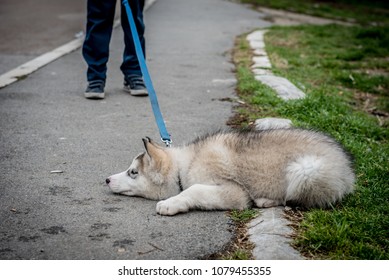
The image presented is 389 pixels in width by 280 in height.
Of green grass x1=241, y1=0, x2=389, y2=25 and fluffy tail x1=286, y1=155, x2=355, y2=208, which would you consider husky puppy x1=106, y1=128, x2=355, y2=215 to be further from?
green grass x1=241, y1=0, x2=389, y2=25

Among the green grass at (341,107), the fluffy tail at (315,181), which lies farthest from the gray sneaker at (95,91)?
the fluffy tail at (315,181)

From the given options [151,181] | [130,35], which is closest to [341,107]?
[130,35]

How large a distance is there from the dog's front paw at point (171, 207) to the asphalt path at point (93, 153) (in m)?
0.04

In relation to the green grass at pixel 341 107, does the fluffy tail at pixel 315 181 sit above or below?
above

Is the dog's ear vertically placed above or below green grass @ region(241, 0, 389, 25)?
above

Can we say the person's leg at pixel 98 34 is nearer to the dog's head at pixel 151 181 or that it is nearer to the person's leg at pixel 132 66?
the person's leg at pixel 132 66

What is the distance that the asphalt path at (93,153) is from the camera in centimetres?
285

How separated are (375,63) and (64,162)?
6478 mm

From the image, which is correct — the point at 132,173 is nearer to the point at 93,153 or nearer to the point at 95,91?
the point at 93,153

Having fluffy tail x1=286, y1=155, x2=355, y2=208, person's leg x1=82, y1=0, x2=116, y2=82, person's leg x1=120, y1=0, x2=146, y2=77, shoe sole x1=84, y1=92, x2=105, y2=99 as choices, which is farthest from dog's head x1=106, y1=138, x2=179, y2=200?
person's leg x1=120, y1=0, x2=146, y2=77

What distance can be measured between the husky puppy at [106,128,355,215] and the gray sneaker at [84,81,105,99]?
2369mm

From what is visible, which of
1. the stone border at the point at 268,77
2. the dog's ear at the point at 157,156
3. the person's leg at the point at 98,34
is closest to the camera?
the dog's ear at the point at 157,156

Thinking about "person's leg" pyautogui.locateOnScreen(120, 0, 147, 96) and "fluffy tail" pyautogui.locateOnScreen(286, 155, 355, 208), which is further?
"person's leg" pyautogui.locateOnScreen(120, 0, 147, 96)

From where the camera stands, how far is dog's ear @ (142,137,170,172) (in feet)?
11.4
